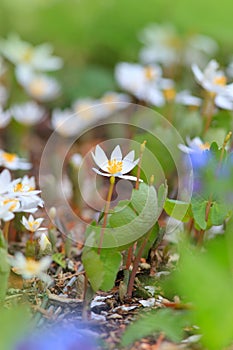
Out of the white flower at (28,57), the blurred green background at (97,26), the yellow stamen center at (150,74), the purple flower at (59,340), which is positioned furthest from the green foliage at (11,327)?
the blurred green background at (97,26)

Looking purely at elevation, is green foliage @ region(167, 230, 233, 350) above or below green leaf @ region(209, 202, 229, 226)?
below

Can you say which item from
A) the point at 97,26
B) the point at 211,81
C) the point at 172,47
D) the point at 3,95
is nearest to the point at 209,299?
the point at 211,81

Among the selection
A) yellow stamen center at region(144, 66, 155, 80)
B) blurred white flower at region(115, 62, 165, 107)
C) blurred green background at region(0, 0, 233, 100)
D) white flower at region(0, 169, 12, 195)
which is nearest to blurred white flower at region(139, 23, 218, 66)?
blurred green background at region(0, 0, 233, 100)

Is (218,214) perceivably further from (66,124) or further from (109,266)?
(66,124)

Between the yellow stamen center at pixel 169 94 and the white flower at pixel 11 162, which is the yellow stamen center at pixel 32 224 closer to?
the white flower at pixel 11 162

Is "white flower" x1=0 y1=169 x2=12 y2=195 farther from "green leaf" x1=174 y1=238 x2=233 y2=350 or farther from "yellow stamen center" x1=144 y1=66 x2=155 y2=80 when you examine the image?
"yellow stamen center" x1=144 y1=66 x2=155 y2=80

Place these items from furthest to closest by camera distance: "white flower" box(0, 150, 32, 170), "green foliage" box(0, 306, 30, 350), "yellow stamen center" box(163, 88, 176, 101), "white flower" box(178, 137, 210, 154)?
"yellow stamen center" box(163, 88, 176, 101) < "white flower" box(0, 150, 32, 170) < "white flower" box(178, 137, 210, 154) < "green foliage" box(0, 306, 30, 350)
